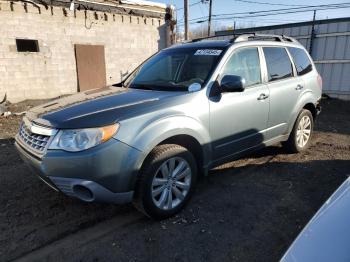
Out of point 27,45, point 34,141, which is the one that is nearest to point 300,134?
point 34,141

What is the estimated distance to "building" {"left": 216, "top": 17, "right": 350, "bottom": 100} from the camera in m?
10.3

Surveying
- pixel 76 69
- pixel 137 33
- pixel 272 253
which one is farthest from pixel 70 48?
pixel 272 253

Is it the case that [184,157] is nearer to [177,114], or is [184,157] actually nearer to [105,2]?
[177,114]

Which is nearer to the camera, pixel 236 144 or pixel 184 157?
pixel 184 157

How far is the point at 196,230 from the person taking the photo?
310 centimetres

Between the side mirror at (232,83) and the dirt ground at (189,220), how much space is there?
4.27ft

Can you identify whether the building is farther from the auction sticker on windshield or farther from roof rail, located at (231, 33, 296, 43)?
the auction sticker on windshield

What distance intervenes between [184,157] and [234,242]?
3.14 ft

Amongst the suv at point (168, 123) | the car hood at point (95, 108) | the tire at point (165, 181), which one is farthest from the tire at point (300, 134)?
the car hood at point (95, 108)

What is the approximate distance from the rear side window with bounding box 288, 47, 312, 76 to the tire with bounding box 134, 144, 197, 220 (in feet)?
8.74

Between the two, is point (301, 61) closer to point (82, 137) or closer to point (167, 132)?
point (167, 132)

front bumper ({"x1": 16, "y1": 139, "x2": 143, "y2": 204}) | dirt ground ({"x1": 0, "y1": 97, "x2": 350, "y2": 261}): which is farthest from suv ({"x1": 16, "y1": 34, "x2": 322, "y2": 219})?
dirt ground ({"x1": 0, "y1": 97, "x2": 350, "y2": 261})

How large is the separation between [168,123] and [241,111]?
1159 mm

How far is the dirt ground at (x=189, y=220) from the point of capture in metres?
2.79
